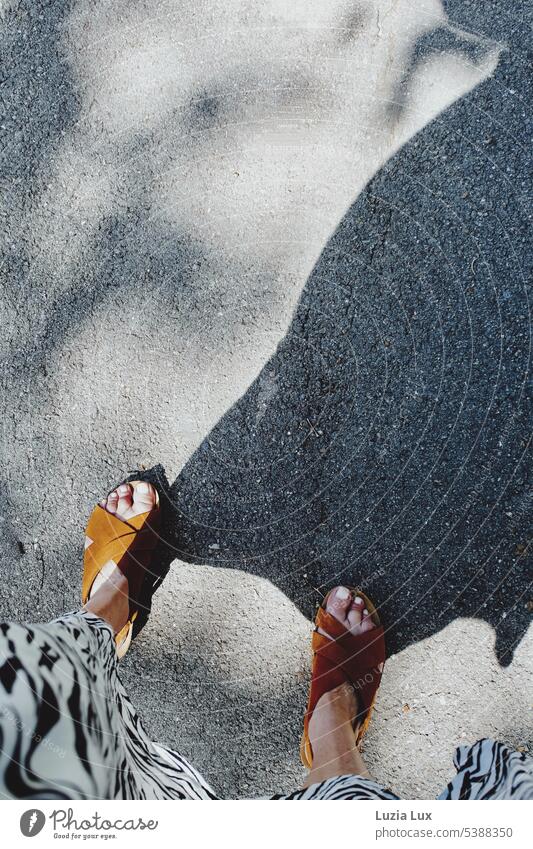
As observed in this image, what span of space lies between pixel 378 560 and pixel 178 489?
597 mm

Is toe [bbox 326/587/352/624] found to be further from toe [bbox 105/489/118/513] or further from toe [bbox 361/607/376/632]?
toe [bbox 105/489/118/513]

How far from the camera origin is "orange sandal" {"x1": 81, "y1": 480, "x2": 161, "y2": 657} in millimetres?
1728

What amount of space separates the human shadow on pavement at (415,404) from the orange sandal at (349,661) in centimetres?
5

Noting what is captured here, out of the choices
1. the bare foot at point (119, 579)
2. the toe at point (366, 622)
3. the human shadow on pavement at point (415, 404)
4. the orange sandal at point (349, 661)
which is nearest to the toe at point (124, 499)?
the bare foot at point (119, 579)

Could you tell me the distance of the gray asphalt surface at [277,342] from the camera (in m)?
1.62

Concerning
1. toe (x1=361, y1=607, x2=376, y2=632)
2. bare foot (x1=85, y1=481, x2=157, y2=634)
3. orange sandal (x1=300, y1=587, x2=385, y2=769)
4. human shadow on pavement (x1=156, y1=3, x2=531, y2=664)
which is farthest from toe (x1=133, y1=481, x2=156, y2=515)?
toe (x1=361, y1=607, x2=376, y2=632)

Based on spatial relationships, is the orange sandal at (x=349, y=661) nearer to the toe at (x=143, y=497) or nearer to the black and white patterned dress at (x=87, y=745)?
the black and white patterned dress at (x=87, y=745)

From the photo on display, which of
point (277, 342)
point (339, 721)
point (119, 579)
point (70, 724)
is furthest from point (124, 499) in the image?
point (339, 721)

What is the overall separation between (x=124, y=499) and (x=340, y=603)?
68 centimetres

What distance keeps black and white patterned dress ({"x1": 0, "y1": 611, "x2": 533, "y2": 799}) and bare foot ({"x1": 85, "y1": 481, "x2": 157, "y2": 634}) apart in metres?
0.21

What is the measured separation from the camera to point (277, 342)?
5.54 ft

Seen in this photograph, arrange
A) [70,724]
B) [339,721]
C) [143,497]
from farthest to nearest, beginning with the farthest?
[143,497]
[339,721]
[70,724]

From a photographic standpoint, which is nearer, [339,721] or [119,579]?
[339,721]

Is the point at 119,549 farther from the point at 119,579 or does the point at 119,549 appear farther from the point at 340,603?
the point at 340,603
